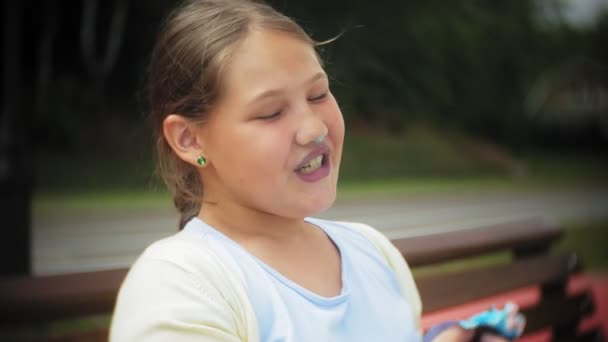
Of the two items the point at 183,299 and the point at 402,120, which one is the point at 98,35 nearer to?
the point at 402,120

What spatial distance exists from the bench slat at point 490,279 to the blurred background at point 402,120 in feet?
3.98

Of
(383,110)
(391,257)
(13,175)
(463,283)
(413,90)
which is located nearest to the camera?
(391,257)

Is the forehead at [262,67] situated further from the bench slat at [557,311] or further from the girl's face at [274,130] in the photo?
the bench slat at [557,311]

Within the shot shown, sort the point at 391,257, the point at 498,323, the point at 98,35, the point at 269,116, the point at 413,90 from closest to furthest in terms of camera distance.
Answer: the point at 269,116
the point at 498,323
the point at 391,257
the point at 98,35
the point at 413,90

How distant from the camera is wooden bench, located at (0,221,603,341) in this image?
1167 millimetres

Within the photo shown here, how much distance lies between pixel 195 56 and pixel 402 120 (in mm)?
4349

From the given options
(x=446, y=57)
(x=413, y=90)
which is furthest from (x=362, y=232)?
(x=446, y=57)

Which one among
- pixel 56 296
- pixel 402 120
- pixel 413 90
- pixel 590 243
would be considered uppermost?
pixel 56 296

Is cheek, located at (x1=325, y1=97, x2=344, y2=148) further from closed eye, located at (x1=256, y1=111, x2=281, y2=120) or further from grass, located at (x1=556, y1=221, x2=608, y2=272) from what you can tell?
grass, located at (x1=556, y1=221, x2=608, y2=272)

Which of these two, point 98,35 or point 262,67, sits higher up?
point 262,67

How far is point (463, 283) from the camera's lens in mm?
1974

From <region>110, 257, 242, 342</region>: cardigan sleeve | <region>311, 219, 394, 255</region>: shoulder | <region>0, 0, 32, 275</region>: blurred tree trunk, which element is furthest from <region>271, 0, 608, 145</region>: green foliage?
<region>110, 257, 242, 342</region>: cardigan sleeve

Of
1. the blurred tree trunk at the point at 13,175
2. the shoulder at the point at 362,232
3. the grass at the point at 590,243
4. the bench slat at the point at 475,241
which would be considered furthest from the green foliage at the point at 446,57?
the shoulder at the point at 362,232

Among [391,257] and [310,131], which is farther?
[391,257]
